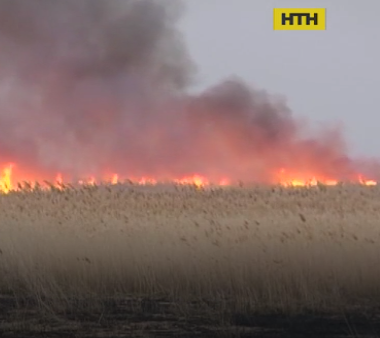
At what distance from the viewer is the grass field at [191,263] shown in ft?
32.6

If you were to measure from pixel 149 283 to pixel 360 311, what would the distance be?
332 cm

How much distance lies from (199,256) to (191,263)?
0.43m

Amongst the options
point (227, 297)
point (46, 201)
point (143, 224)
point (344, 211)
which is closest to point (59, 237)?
point (143, 224)

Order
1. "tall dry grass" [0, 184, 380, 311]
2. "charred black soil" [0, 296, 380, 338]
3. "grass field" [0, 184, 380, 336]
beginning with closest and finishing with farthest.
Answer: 1. "charred black soil" [0, 296, 380, 338]
2. "grass field" [0, 184, 380, 336]
3. "tall dry grass" [0, 184, 380, 311]

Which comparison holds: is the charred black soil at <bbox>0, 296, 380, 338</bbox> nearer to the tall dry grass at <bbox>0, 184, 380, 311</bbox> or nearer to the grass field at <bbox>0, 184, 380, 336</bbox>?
the grass field at <bbox>0, 184, 380, 336</bbox>

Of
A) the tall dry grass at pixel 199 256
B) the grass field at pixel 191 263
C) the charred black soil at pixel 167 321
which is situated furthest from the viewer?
the tall dry grass at pixel 199 256

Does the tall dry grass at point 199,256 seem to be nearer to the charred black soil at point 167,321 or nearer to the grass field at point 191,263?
the grass field at point 191,263

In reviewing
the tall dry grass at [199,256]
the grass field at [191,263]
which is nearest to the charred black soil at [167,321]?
the grass field at [191,263]

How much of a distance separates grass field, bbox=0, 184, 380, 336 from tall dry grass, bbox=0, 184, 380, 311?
21 millimetres

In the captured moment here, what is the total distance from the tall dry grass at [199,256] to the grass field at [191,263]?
2cm

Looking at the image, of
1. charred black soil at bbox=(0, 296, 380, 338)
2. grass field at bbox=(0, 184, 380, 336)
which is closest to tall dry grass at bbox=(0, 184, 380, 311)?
grass field at bbox=(0, 184, 380, 336)

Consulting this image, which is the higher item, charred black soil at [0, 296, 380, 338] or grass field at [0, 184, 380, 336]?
grass field at [0, 184, 380, 336]

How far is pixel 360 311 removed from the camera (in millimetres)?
9500

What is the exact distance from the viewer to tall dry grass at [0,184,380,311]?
10.6m
